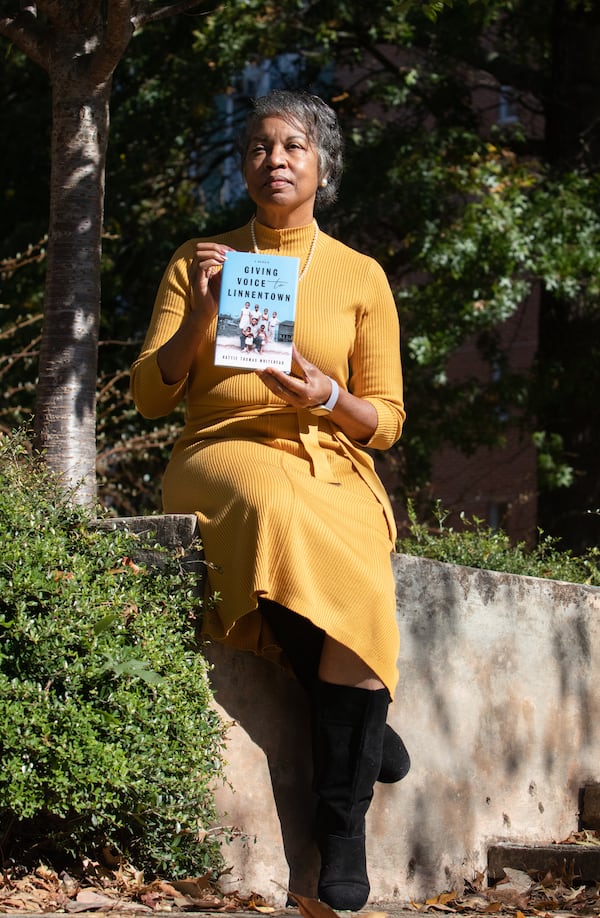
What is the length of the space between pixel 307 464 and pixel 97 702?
996mm

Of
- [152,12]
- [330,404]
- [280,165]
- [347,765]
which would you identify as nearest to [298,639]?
[347,765]

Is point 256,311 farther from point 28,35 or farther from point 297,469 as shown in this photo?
point 28,35

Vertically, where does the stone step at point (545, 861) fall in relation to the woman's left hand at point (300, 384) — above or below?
below

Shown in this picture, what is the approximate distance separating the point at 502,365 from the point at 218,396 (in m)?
7.18

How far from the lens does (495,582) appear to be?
4.59 m

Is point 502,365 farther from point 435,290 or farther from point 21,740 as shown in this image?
point 21,740

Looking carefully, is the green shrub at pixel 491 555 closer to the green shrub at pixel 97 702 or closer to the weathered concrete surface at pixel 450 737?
the weathered concrete surface at pixel 450 737

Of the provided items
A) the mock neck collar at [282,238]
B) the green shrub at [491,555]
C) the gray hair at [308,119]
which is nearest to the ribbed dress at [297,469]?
the mock neck collar at [282,238]

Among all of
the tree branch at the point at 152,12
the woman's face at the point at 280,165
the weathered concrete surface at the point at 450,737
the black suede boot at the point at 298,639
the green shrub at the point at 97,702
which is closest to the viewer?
the green shrub at the point at 97,702

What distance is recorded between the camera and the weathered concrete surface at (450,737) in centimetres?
382

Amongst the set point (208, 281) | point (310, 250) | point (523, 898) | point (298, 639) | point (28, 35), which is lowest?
point (523, 898)

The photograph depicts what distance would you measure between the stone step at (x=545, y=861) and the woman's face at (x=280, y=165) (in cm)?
227

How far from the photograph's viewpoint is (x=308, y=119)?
4.17m

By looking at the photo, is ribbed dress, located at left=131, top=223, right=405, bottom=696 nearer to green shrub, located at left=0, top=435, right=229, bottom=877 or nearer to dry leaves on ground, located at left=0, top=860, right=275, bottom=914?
green shrub, located at left=0, top=435, right=229, bottom=877
